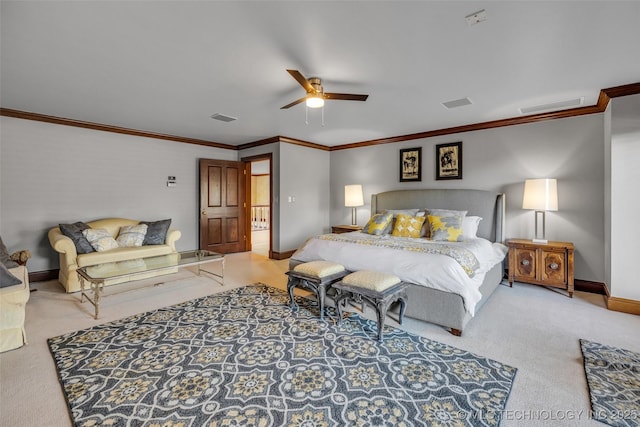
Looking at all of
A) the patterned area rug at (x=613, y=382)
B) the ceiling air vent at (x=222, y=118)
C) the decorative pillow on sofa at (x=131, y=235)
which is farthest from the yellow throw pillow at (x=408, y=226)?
the decorative pillow on sofa at (x=131, y=235)

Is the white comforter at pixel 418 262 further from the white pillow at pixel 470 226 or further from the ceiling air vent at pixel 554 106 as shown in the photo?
the ceiling air vent at pixel 554 106

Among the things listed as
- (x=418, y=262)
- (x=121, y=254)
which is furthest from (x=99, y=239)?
(x=418, y=262)

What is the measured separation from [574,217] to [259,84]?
14.9ft

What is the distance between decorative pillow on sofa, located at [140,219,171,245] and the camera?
16.0 feet

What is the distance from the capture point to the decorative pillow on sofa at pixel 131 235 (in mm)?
4666

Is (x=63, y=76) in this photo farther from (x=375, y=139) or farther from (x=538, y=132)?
(x=538, y=132)

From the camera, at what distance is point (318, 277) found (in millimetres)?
3055

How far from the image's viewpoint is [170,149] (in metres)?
5.81

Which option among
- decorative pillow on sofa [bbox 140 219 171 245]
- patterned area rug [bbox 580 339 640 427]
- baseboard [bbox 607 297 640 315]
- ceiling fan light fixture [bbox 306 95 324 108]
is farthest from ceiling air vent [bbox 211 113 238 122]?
baseboard [bbox 607 297 640 315]

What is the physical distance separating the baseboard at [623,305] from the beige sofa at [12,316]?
19.3 ft

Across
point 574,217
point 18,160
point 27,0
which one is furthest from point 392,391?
point 18,160

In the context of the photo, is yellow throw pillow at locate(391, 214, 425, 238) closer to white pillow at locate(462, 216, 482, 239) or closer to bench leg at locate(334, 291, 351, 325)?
white pillow at locate(462, 216, 482, 239)

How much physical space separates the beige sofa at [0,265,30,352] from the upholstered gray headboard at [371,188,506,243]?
515 centimetres

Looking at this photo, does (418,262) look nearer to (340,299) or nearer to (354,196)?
(340,299)
